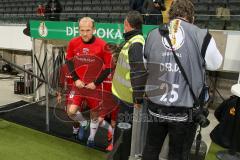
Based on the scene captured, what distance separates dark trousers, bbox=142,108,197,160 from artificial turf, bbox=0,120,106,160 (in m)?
1.01

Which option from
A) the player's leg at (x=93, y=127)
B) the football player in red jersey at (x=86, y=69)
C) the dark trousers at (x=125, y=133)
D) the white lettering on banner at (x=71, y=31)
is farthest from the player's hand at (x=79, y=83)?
the white lettering on banner at (x=71, y=31)

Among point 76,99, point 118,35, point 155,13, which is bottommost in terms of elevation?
point 76,99

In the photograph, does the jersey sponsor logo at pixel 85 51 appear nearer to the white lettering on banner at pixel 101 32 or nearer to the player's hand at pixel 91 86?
the player's hand at pixel 91 86

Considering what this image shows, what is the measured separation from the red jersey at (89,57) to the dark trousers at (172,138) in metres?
0.87

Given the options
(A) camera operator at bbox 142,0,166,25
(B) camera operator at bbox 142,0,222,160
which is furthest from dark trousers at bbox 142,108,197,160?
(A) camera operator at bbox 142,0,166,25

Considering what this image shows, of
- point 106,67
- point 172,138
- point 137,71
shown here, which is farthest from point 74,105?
point 172,138

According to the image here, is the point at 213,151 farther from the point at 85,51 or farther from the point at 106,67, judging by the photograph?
the point at 85,51

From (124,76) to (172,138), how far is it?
0.59 m

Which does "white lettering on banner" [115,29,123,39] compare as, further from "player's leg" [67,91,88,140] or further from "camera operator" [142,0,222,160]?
"camera operator" [142,0,222,160]

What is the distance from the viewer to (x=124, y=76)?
196cm

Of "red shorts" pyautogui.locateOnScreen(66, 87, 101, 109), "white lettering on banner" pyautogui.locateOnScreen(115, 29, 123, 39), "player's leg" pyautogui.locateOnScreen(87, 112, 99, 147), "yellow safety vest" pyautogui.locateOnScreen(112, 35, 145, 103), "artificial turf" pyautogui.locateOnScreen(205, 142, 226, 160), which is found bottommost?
"artificial turf" pyautogui.locateOnScreen(205, 142, 226, 160)

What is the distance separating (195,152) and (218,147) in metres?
1.19

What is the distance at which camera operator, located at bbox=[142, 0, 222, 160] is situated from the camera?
145 cm

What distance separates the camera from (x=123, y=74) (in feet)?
6.47
